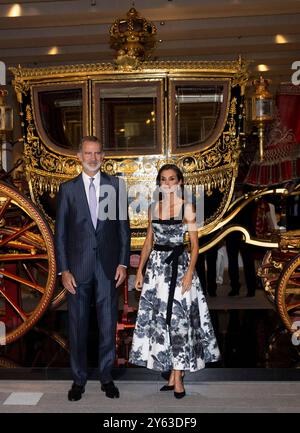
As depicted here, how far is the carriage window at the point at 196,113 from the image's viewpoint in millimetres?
4305

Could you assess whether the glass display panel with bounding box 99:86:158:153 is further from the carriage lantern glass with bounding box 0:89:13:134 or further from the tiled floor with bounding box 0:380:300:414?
the tiled floor with bounding box 0:380:300:414

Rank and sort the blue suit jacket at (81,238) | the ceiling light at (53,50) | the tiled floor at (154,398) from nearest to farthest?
the tiled floor at (154,398), the blue suit jacket at (81,238), the ceiling light at (53,50)

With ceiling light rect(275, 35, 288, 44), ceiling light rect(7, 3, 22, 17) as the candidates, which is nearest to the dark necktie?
ceiling light rect(7, 3, 22, 17)

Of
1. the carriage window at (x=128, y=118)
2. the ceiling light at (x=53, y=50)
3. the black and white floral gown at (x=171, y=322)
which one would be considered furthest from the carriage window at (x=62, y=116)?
the ceiling light at (x=53, y=50)

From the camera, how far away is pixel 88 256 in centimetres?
324

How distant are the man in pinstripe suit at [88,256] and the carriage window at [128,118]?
1.05m

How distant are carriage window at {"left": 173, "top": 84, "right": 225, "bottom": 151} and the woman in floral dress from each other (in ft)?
3.09

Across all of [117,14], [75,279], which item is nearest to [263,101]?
[75,279]

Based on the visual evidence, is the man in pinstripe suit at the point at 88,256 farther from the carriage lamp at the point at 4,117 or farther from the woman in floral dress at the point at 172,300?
the carriage lamp at the point at 4,117

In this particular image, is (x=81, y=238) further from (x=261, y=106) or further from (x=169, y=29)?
(x=169, y=29)

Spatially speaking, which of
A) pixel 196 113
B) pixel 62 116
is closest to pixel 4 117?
pixel 62 116

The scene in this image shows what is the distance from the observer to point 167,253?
334 centimetres
